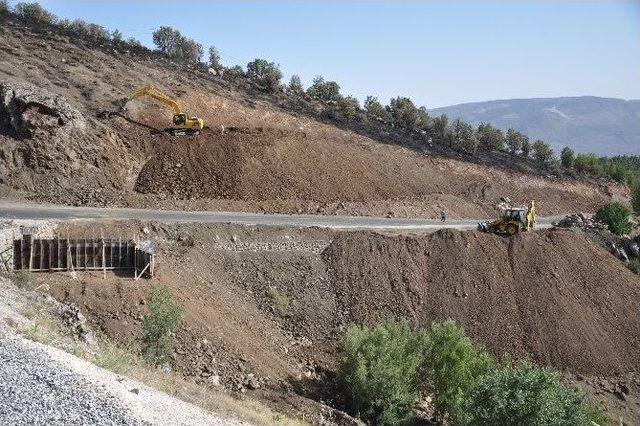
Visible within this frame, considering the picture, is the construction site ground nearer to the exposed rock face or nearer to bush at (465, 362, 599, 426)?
bush at (465, 362, 599, 426)

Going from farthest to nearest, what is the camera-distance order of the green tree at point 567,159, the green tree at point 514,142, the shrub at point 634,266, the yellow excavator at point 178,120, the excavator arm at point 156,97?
the green tree at point 567,159 < the green tree at point 514,142 < the excavator arm at point 156,97 < the yellow excavator at point 178,120 < the shrub at point 634,266

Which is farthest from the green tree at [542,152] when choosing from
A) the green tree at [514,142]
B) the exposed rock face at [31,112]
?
the exposed rock face at [31,112]

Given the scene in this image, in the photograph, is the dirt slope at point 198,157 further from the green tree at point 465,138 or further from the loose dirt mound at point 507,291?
the loose dirt mound at point 507,291

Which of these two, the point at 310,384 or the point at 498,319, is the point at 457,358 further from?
the point at 498,319

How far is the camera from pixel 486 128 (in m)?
56.2

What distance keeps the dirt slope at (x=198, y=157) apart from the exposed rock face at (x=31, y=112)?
0.18 meters

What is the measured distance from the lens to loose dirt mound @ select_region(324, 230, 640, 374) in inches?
1080

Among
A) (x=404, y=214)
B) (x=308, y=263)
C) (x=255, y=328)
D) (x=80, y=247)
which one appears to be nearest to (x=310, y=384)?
(x=255, y=328)

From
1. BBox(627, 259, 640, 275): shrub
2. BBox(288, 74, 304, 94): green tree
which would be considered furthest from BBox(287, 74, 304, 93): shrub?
BBox(627, 259, 640, 275): shrub

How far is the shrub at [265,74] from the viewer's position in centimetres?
4957

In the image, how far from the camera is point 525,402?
15.7m

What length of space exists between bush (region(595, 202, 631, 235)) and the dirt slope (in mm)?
6285

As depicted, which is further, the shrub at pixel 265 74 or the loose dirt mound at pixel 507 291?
the shrub at pixel 265 74

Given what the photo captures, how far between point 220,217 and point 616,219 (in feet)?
89.2
